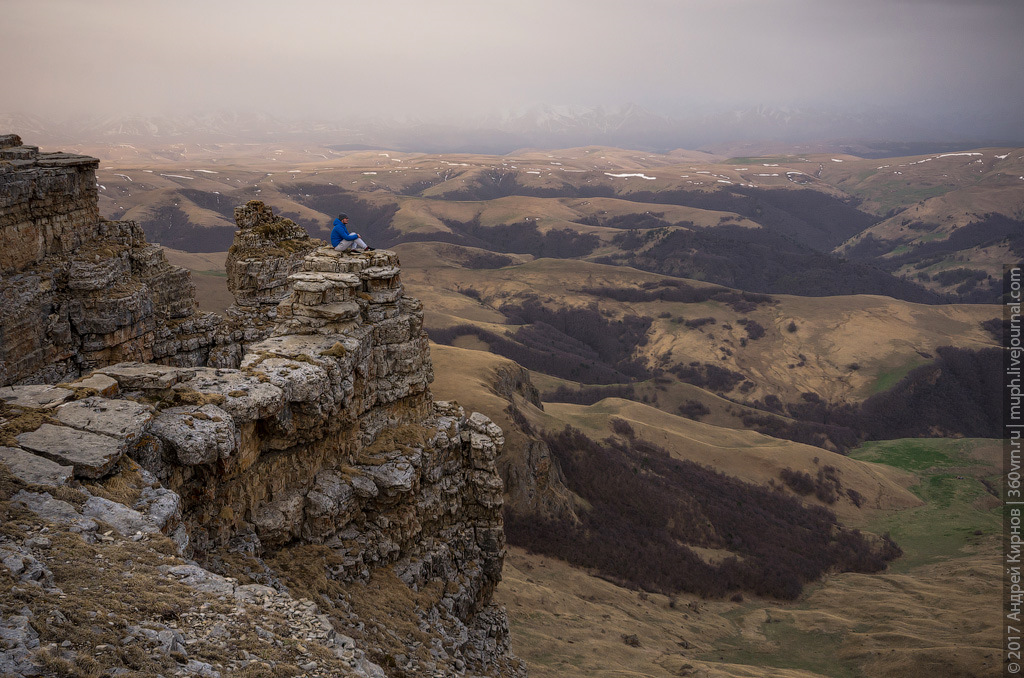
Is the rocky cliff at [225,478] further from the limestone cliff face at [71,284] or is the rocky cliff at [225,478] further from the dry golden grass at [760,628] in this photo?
Answer: the dry golden grass at [760,628]

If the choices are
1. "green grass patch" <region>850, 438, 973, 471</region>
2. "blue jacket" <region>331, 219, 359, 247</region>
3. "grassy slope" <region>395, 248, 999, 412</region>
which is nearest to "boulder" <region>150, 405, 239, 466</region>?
"blue jacket" <region>331, 219, 359, 247</region>

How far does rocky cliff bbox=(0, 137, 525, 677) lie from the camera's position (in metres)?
9.30

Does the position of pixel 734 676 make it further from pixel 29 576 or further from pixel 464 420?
pixel 29 576

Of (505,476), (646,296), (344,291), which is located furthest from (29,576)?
(646,296)

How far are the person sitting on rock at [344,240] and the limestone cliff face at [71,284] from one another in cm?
653

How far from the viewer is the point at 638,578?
165 ft

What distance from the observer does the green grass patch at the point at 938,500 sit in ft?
208

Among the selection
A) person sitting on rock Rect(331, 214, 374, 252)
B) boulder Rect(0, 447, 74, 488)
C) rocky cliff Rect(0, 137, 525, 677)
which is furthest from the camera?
person sitting on rock Rect(331, 214, 374, 252)

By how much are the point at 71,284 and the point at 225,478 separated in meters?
11.5

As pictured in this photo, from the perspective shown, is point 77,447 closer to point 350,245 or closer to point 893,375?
point 350,245

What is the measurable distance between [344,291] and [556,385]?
89.8m

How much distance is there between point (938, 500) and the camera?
76.2 meters

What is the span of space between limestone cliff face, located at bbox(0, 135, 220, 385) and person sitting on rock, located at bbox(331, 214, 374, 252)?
6527 mm

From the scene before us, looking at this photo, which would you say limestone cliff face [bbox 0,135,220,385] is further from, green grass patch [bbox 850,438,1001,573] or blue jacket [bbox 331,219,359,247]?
green grass patch [bbox 850,438,1001,573]
